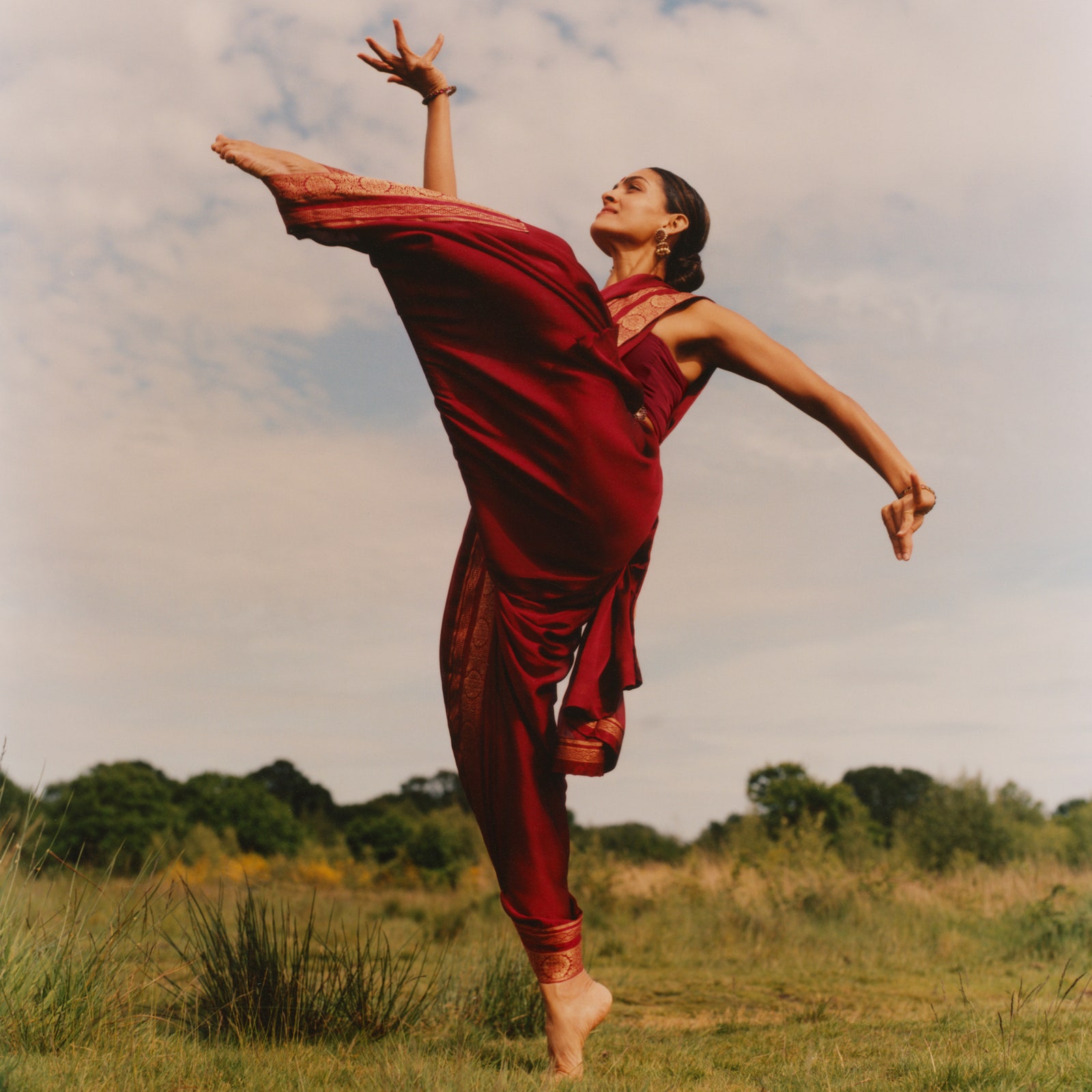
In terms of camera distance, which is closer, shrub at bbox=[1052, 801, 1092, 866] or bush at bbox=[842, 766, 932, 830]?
shrub at bbox=[1052, 801, 1092, 866]

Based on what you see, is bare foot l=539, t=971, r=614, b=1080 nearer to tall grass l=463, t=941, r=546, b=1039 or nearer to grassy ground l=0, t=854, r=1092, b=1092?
grassy ground l=0, t=854, r=1092, b=1092

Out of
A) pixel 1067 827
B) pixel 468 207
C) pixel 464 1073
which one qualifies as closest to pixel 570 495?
pixel 468 207

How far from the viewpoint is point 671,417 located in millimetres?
3129

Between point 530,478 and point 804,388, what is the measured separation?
913 millimetres

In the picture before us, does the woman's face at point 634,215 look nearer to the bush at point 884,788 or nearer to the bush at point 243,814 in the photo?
the bush at point 243,814

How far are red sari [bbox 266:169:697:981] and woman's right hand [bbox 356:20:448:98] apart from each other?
1.05m

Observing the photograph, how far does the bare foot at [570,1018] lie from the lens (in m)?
2.75

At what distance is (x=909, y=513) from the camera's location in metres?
2.79

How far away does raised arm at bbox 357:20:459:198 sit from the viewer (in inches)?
133

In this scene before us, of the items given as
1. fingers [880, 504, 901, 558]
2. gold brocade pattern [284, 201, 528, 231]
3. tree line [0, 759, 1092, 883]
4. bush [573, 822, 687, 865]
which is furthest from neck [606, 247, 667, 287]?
bush [573, 822, 687, 865]

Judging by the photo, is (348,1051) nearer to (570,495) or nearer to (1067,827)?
(570,495)

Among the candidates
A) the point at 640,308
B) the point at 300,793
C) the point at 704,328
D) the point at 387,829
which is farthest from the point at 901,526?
the point at 300,793

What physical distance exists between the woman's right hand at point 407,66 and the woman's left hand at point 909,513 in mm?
2067

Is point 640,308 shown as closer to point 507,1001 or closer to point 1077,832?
Answer: point 507,1001
